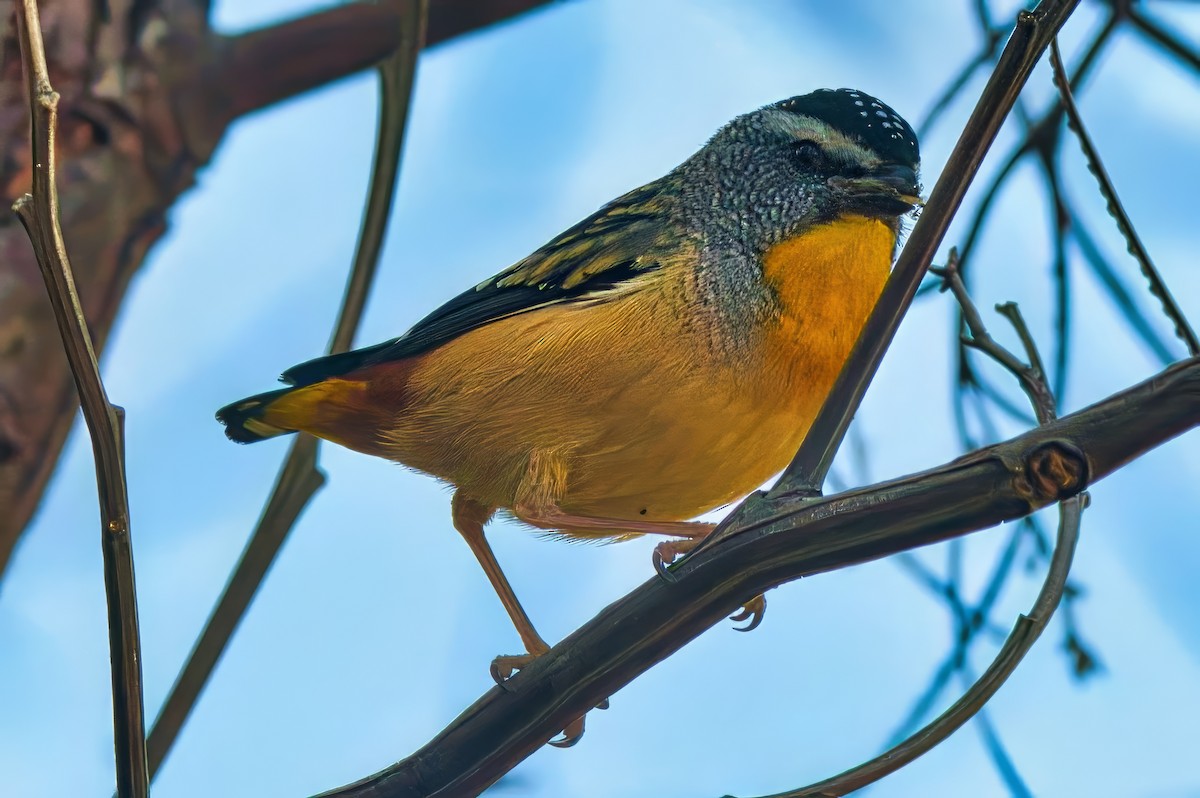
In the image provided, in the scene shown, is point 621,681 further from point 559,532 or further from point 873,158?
point 873,158

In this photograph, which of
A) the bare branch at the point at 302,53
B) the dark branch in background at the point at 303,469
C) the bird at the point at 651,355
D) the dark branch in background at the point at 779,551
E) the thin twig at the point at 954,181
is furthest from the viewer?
the bare branch at the point at 302,53

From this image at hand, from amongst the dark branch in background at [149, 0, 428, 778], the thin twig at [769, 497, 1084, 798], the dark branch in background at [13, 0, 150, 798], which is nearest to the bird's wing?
the dark branch in background at [149, 0, 428, 778]

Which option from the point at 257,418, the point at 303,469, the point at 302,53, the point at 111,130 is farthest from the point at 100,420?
the point at 302,53

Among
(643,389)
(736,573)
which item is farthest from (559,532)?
(736,573)

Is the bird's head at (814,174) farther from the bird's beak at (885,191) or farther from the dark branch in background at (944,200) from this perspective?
the dark branch in background at (944,200)

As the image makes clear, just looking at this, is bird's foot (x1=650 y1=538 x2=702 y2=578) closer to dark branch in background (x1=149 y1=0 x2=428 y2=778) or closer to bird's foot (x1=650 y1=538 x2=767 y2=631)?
bird's foot (x1=650 y1=538 x2=767 y2=631)

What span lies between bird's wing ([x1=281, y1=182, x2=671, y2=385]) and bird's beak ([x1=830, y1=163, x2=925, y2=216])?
19.7 inches

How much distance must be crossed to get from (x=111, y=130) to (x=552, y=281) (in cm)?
160

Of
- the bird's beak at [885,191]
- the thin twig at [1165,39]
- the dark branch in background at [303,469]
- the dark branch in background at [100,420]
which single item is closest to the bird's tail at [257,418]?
the dark branch in background at [303,469]

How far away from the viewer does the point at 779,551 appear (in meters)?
2.15

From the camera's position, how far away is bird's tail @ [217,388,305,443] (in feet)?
11.3

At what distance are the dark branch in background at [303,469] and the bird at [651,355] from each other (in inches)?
8.1

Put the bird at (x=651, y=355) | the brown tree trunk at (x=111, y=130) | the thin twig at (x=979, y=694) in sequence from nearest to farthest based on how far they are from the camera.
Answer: the thin twig at (x=979, y=694), the bird at (x=651, y=355), the brown tree trunk at (x=111, y=130)

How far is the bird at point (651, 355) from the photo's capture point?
2.99 meters
